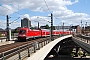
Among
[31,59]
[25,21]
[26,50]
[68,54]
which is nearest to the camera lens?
[31,59]

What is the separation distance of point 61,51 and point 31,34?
30.0m

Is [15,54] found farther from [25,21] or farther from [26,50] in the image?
[25,21]

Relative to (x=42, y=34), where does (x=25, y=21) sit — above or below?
above

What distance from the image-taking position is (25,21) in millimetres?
98562

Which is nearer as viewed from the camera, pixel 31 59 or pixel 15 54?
pixel 15 54

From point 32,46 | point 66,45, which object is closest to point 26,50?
point 32,46

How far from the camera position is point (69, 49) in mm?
74188

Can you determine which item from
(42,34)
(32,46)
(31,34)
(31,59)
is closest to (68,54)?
(42,34)

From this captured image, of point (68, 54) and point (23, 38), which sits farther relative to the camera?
point (68, 54)

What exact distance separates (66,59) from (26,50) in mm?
45714

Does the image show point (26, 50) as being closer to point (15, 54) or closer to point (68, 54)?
point (15, 54)

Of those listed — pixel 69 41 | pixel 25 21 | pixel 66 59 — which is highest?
pixel 25 21

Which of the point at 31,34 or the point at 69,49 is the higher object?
the point at 31,34

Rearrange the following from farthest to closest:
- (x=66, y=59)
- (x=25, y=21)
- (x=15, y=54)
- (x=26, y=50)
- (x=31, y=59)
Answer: (x=25, y=21) → (x=66, y=59) → (x=26, y=50) → (x=31, y=59) → (x=15, y=54)
